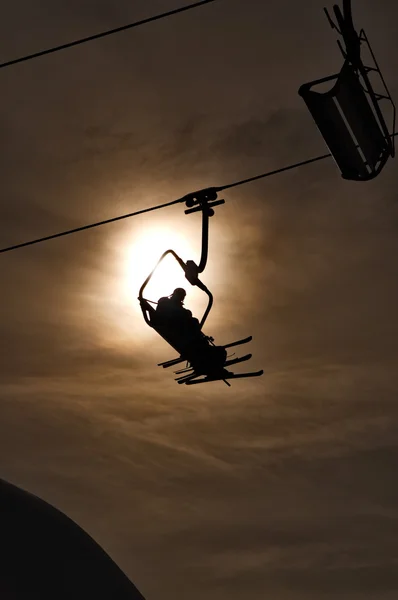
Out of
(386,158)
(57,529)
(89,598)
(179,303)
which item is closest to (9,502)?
(57,529)

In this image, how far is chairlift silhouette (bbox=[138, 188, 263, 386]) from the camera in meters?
11.2

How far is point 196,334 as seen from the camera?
Result: 1127 cm

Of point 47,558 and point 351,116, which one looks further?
point 47,558

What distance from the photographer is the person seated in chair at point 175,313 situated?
11180mm

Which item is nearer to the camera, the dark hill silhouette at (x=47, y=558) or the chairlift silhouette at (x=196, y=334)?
the chairlift silhouette at (x=196, y=334)

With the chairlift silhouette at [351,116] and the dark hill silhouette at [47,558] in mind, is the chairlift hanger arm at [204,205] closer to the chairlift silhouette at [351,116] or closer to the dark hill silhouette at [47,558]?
the chairlift silhouette at [351,116]

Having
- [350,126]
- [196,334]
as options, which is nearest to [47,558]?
[196,334]

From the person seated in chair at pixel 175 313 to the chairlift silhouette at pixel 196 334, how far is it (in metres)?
0.03

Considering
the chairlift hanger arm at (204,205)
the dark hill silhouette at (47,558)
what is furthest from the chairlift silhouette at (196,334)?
the dark hill silhouette at (47,558)

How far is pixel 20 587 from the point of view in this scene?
25828 millimetres

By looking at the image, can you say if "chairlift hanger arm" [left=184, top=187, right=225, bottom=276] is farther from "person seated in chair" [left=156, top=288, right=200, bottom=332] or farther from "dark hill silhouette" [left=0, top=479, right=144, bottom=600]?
"dark hill silhouette" [left=0, top=479, right=144, bottom=600]

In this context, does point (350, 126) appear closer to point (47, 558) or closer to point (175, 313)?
point (175, 313)

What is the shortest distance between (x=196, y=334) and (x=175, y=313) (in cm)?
37

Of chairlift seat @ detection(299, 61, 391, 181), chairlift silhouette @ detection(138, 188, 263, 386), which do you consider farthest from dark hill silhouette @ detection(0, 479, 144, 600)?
chairlift seat @ detection(299, 61, 391, 181)
